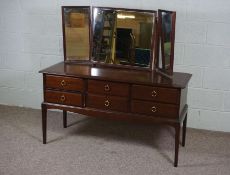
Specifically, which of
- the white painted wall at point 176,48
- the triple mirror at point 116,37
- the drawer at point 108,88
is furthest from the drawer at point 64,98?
the white painted wall at point 176,48

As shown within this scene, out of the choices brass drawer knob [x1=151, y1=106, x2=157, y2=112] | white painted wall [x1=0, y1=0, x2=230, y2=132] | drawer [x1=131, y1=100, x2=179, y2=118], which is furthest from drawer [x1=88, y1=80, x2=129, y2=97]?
white painted wall [x1=0, y1=0, x2=230, y2=132]

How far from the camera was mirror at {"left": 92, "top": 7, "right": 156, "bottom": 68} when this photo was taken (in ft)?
9.75

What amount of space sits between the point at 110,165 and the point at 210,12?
1.51m

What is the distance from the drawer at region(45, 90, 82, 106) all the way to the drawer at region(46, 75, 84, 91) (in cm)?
5

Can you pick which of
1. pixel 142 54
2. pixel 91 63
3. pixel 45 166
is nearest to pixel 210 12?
pixel 142 54

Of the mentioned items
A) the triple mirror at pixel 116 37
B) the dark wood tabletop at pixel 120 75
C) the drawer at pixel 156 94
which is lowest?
the drawer at pixel 156 94

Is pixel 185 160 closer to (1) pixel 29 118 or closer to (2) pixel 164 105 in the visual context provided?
(2) pixel 164 105

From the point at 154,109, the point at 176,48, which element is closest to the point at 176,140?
the point at 154,109

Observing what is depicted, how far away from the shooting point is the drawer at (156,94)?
2588 millimetres

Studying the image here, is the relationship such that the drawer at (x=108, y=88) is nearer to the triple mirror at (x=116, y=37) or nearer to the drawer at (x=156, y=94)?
the drawer at (x=156, y=94)

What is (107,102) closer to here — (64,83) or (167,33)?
(64,83)

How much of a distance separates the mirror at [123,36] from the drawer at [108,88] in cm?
36

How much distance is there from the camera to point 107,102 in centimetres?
277

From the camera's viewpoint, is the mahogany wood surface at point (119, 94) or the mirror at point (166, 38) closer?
the mahogany wood surface at point (119, 94)
